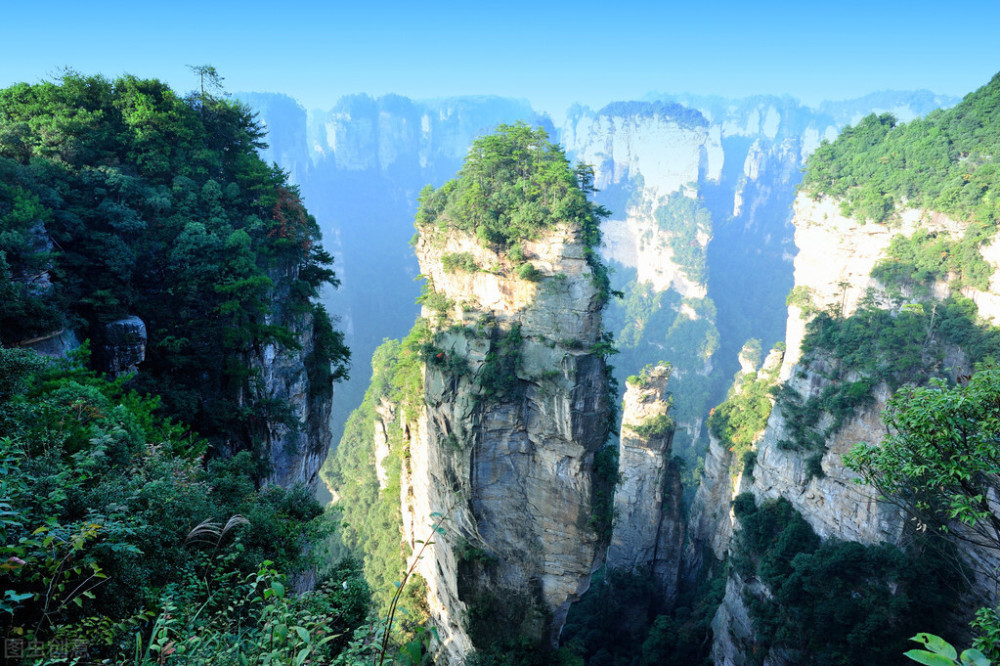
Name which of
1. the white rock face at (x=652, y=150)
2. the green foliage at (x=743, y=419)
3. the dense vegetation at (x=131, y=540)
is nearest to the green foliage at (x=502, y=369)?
the dense vegetation at (x=131, y=540)

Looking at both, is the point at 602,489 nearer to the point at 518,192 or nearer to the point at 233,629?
the point at 518,192

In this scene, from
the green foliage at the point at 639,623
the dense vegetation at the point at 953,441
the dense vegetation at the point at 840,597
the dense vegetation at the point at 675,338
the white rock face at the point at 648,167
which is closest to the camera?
the dense vegetation at the point at 953,441

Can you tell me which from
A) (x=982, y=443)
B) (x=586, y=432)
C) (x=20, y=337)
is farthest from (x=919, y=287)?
(x=20, y=337)

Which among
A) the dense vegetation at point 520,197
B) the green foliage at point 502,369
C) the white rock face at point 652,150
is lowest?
the green foliage at point 502,369

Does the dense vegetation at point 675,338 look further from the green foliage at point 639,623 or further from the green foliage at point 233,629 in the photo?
the green foliage at point 233,629

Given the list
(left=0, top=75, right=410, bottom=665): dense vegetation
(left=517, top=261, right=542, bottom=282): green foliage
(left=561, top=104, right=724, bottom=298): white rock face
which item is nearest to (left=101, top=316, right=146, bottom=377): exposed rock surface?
(left=0, top=75, right=410, bottom=665): dense vegetation

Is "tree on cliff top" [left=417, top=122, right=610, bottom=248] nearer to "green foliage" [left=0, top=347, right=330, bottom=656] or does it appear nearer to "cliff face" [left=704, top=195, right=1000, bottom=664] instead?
"cliff face" [left=704, top=195, right=1000, bottom=664]
